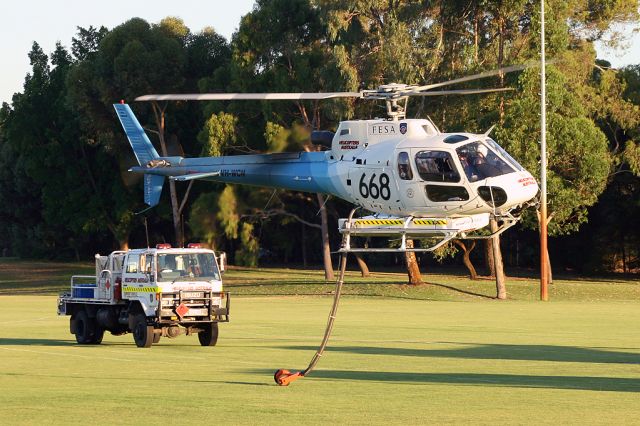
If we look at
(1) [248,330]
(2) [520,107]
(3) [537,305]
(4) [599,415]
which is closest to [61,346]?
(1) [248,330]

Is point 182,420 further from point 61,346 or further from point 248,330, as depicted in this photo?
point 248,330

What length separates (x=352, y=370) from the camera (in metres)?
23.4

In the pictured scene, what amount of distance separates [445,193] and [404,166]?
45.9 inches

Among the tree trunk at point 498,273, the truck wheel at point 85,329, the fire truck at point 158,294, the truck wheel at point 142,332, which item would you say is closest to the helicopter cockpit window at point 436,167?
the fire truck at point 158,294

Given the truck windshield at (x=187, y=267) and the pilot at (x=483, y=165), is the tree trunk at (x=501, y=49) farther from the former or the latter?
the truck windshield at (x=187, y=267)

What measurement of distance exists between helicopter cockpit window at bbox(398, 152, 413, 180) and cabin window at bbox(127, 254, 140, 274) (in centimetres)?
620

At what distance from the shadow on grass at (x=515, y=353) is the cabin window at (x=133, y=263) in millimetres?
3812

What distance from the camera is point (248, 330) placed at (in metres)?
35.3

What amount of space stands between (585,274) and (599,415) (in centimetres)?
6013

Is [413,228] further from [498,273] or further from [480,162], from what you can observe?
[498,273]

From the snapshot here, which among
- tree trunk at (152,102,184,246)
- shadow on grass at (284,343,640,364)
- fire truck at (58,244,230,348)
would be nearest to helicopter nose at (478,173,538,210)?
shadow on grass at (284,343,640,364)

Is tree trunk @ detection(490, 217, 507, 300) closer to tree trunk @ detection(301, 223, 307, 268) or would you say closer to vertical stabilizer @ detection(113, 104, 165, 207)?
vertical stabilizer @ detection(113, 104, 165, 207)

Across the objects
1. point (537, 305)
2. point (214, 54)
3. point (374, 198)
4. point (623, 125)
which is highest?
point (214, 54)

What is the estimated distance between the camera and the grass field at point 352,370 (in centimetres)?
1722
